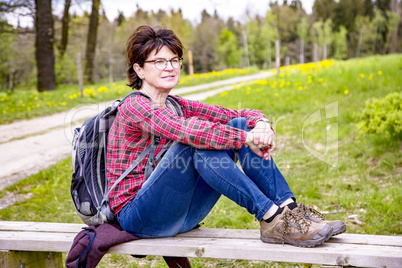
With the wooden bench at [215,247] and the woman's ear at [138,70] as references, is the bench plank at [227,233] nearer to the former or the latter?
the wooden bench at [215,247]

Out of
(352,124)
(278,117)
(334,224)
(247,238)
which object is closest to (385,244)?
(334,224)

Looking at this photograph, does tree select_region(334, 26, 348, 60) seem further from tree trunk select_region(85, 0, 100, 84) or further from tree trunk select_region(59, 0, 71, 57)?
tree trunk select_region(59, 0, 71, 57)

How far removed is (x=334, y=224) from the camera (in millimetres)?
1890

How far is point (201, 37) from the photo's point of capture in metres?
40.8

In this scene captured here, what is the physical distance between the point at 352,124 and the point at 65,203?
14.1 feet

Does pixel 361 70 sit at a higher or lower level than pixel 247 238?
higher

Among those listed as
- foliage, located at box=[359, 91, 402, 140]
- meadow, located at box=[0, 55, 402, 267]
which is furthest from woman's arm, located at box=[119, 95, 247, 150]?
foliage, located at box=[359, 91, 402, 140]

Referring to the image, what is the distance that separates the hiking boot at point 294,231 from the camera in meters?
1.83

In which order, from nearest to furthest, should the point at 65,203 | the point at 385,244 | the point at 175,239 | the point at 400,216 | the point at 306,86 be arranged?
the point at 385,244 < the point at 175,239 < the point at 400,216 < the point at 65,203 < the point at 306,86

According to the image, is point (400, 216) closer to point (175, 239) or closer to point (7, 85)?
point (175, 239)

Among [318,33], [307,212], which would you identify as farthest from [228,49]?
[307,212]

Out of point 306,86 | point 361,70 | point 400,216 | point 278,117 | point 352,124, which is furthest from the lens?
point 361,70

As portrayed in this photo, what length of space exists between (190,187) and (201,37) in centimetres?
4028

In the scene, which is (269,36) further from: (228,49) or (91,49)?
(91,49)
